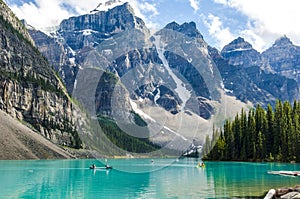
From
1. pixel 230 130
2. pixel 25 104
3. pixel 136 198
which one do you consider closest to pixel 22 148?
pixel 25 104

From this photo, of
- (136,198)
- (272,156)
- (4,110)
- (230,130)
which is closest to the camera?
(136,198)

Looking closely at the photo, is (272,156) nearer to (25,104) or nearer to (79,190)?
(79,190)

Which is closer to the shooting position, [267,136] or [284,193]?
[284,193]

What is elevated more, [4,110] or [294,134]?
→ [4,110]

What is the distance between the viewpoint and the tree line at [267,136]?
323ft

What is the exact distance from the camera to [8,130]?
143m

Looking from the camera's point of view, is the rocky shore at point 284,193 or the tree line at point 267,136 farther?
the tree line at point 267,136

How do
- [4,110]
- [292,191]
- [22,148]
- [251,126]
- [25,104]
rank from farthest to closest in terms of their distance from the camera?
[25,104] < [4,110] < [22,148] < [251,126] < [292,191]

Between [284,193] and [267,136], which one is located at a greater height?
[267,136]

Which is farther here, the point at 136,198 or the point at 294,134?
the point at 294,134

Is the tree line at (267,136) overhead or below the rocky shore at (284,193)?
overhead

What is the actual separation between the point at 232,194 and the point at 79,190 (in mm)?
18479

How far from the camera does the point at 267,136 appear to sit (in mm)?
107438

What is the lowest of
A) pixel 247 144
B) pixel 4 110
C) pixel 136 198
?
pixel 136 198
